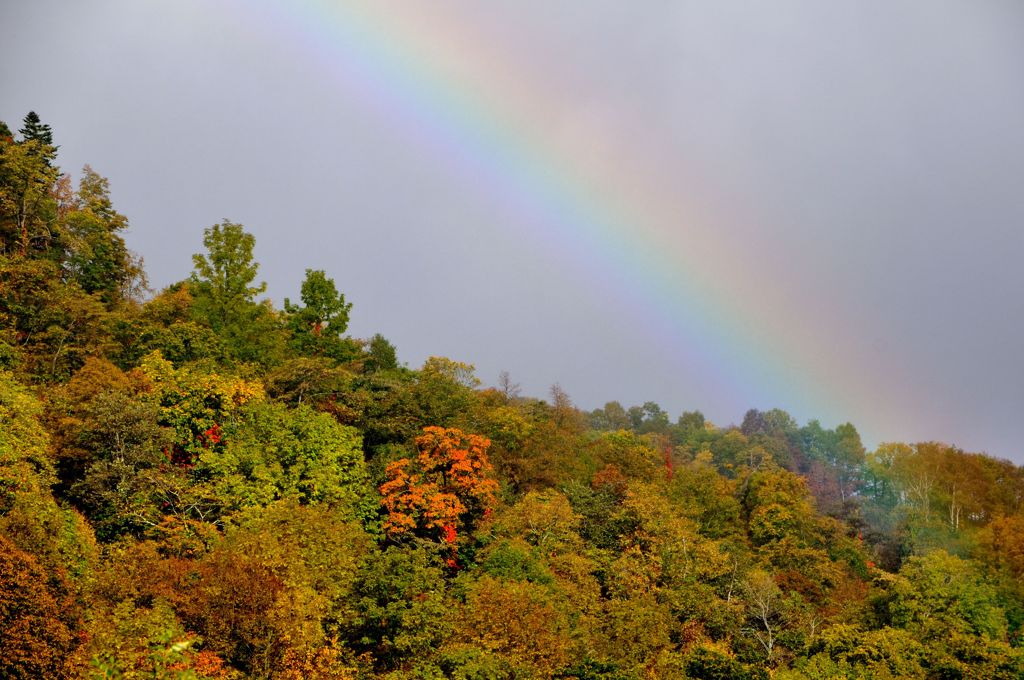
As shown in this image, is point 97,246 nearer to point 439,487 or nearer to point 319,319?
point 319,319

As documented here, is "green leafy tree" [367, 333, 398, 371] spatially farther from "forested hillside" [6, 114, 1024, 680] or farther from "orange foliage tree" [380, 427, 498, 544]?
"orange foliage tree" [380, 427, 498, 544]

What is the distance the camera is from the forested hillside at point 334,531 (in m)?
20.4

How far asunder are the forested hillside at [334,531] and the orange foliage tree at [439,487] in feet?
0.48

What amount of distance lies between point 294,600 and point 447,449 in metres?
14.2

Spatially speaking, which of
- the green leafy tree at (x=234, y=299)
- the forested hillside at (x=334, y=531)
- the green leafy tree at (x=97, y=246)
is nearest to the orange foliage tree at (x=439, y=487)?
the forested hillside at (x=334, y=531)

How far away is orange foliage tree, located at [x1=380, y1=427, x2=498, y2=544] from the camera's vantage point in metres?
31.9

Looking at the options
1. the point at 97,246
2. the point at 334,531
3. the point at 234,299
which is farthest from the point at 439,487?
the point at 97,246

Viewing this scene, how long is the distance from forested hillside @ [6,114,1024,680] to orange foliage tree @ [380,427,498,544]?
5.7 inches

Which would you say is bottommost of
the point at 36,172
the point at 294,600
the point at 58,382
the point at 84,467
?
the point at 294,600

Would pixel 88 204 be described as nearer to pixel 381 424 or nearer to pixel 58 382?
pixel 58 382

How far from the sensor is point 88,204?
1620 inches

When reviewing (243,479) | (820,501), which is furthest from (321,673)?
(820,501)

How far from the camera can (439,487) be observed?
1328 inches

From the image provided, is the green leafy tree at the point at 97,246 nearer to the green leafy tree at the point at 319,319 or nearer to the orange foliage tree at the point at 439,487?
the green leafy tree at the point at 319,319
